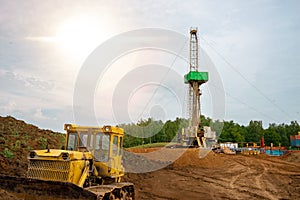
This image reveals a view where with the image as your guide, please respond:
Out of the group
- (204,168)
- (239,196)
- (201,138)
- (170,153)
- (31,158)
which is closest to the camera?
(31,158)

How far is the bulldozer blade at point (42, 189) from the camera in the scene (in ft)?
22.0

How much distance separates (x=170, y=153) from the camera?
31.5m

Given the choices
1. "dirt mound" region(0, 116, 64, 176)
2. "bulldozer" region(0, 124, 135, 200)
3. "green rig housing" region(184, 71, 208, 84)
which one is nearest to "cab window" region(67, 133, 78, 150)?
"bulldozer" region(0, 124, 135, 200)

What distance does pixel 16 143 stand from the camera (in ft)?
60.0

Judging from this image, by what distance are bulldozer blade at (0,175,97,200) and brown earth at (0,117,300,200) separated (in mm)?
225

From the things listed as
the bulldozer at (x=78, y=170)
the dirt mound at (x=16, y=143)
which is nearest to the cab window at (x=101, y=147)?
the bulldozer at (x=78, y=170)

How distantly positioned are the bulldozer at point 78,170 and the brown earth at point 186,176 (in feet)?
2.26

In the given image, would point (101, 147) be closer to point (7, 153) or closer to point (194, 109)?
point (7, 153)

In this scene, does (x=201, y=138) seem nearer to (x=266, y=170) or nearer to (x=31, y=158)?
(x=266, y=170)

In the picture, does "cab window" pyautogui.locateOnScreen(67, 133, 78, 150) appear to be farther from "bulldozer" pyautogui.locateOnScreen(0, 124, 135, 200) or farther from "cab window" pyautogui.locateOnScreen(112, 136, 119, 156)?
"cab window" pyautogui.locateOnScreen(112, 136, 119, 156)

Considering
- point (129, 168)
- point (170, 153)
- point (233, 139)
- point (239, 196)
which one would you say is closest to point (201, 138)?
point (170, 153)

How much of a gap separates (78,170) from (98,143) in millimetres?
1298

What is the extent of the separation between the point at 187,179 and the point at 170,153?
41.9 ft

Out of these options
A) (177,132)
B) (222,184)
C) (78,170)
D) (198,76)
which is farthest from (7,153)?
(177,132)
